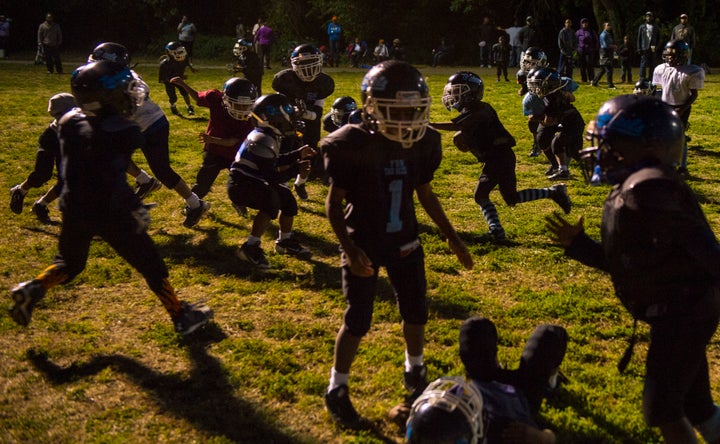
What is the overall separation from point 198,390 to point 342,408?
3.48 feet

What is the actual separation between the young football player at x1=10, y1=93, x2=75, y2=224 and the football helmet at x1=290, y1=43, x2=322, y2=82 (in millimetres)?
2770

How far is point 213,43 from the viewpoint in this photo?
36.3m

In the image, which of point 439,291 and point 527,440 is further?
point 439,291

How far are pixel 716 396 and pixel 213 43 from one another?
34.9 meters

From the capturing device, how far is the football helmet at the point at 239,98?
24.6 feet

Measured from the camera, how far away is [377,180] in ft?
13.3

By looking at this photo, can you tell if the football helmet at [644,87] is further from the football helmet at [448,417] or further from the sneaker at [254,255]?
the football helmet at [448,417]

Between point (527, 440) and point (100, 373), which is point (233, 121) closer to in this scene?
point (100, 373)

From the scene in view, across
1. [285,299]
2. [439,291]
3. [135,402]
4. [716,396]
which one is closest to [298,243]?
[285,299]

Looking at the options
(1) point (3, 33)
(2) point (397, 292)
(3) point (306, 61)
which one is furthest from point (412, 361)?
(1) point (3, 33)

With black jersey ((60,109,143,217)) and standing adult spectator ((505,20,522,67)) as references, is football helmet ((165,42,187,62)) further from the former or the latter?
standing adult spectator ((505,20,522,67))

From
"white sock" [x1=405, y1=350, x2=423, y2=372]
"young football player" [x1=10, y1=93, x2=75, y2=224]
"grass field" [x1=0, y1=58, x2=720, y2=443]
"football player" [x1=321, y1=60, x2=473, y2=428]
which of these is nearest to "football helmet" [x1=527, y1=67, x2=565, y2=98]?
"grass field" [x1=0, y1=58, x2=720, y2=443]

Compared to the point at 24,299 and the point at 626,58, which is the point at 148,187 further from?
the point at 626,58

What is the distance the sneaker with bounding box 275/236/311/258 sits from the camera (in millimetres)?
7234
